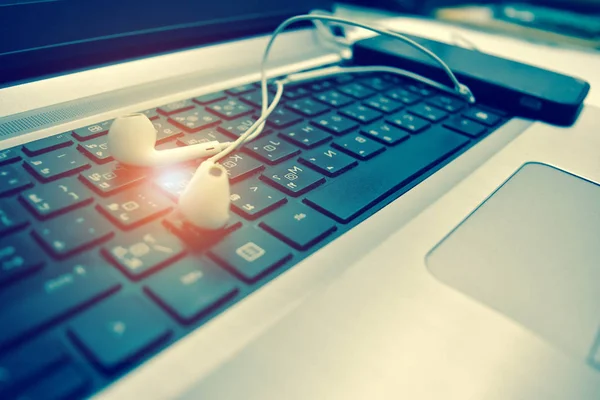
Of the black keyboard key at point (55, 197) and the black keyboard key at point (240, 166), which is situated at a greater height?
the black keyboard key at point (55, 197)

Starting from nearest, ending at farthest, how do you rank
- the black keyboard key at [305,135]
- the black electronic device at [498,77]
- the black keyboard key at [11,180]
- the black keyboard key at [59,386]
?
the black keyboard key at [59,386] < the black keyboard key at [11,180] < the black keyboard key at [305,135] < the black electronic device at [498,77]

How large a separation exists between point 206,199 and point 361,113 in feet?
0.79

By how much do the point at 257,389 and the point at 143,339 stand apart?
55 millimetres

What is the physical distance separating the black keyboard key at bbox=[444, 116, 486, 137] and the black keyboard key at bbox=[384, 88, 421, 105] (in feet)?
0.17

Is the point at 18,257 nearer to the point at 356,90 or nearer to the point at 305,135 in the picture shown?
the point at 305,135

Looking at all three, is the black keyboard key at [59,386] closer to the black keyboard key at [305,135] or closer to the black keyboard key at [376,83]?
the black keyboard key at [305,135]

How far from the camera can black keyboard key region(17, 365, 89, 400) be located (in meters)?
0.18

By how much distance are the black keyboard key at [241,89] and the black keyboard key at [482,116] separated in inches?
8.8

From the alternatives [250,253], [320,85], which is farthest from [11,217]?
[320,85]

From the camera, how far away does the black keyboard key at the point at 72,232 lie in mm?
249

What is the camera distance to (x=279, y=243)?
277 millimetres

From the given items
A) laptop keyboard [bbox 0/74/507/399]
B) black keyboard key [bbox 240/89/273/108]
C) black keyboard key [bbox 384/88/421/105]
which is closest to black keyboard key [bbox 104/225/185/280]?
laptop keyboard [bbox 0/74/507/399]

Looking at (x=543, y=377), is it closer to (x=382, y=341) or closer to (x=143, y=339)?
(x=382, y=341)

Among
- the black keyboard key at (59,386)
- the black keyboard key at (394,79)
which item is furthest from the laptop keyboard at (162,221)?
the black keyboard key at (394,79)
